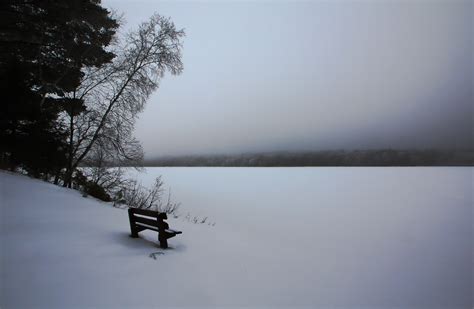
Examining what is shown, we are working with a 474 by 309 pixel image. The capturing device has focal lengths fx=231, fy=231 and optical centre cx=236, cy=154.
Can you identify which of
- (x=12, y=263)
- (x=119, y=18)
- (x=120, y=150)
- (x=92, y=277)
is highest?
(x=119, y=18)

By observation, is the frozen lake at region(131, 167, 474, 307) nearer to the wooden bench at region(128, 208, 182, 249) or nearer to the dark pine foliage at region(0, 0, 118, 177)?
the wooden bench at region(128, 208, 182, 249)

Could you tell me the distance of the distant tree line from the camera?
841 centimetres

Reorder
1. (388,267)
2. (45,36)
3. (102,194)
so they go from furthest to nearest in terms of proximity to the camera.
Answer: (102,194) < (45,36) < (388,267)

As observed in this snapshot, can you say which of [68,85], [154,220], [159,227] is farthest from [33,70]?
[159,227]

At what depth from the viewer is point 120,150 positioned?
1388cm

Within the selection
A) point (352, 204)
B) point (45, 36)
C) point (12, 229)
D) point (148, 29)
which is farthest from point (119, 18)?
point (352, 204)

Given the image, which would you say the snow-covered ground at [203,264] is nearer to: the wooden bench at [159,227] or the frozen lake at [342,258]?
the frozen lake at [342,258]

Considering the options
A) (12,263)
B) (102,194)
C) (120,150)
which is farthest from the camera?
(120,150)

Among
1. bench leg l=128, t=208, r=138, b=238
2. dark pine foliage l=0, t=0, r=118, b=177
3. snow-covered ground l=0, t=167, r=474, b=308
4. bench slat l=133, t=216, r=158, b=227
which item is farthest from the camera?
dark pine foliage l=0, t=0, r=118, b=177

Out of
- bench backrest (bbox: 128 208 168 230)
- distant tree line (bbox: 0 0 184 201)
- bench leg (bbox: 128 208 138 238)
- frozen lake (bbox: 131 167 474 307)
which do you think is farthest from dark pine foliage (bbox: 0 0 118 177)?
frozen lake (bbox: 131 167 474 307)

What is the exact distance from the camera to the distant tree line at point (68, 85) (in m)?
8.41

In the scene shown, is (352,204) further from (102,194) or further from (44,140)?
(44,140)

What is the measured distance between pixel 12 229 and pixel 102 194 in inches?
251

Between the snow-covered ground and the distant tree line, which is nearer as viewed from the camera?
the snow-covered ground
